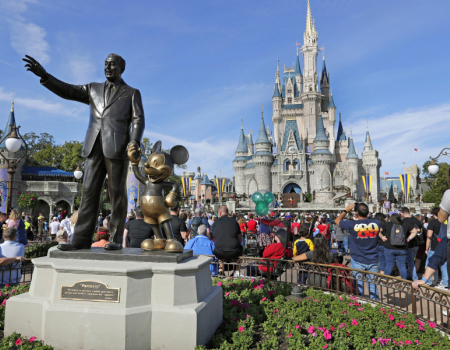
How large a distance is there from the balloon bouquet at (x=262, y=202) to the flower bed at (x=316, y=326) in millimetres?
5794

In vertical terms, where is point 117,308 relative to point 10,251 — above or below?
below

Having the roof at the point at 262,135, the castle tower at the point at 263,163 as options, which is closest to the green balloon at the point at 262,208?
the castle tower at the point at 263,163

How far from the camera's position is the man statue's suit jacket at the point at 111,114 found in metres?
3.85

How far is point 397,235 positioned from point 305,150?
53871mm

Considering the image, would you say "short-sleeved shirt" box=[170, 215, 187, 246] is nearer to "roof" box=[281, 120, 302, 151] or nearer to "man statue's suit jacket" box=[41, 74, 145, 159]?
"man statue's suit jacket" box=[41, 74, 145, 159]

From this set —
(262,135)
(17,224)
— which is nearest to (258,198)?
(17,224)

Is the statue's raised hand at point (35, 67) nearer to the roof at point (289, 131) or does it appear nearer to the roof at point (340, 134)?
the roof at point (289, 131)

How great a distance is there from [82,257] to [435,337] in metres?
3.68

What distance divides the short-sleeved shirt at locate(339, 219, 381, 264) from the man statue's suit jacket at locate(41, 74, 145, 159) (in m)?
3.66

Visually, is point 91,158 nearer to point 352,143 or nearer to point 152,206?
point 152,206

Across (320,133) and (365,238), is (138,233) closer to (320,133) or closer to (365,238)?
(365,238)

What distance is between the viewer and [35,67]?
371 cm

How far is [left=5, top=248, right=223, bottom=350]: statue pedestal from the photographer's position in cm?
290

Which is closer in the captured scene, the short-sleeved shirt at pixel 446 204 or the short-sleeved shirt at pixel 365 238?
the short-sleeved shirt at pixel 446 204
